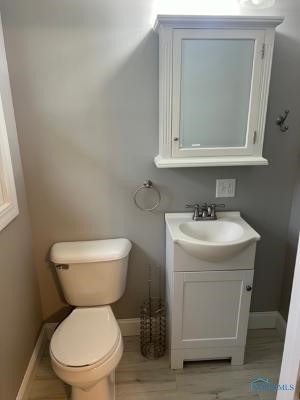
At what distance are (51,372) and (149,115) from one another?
165 cm

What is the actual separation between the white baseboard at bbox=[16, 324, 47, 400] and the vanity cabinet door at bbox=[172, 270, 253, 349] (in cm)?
85

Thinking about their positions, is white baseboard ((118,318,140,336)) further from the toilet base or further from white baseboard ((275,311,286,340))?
white baseboard ((275,311,286,340))

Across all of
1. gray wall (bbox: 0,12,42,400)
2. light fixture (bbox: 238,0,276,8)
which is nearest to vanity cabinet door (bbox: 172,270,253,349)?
gray wall (bbox: 0,12,42,400)

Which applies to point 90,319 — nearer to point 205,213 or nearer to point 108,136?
point 205,213

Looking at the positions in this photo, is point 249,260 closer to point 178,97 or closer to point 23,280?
point 178,97

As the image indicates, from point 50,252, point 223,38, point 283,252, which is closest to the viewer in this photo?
point 223,38

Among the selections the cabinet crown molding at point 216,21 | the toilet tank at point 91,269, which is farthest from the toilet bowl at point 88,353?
the cabinet crown molding at point 216,21

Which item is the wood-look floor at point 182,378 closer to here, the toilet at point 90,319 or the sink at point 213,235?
the toilet at point 90,319

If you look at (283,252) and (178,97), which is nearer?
(178,97)

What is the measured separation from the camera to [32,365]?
1722mm

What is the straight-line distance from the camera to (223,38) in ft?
4.80

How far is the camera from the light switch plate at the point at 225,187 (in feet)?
5.90

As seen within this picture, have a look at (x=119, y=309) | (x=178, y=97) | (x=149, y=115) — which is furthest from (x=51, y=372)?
(x=178, y=97)

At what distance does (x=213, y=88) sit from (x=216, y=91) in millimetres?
23
